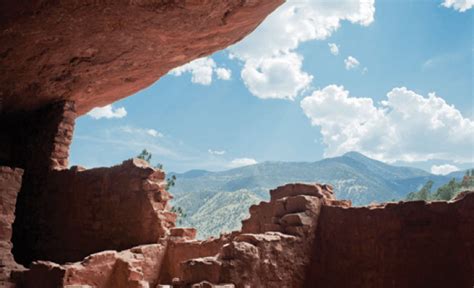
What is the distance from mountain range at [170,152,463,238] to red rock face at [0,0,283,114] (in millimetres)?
30992

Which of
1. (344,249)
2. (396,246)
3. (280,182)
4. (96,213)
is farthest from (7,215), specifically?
(280,182)

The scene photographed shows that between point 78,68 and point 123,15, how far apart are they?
2967 millimetres

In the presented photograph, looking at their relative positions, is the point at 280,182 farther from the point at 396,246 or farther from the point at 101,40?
the point at 396,246

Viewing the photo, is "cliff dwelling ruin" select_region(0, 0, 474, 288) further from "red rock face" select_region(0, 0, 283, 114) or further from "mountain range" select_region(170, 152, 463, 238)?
"mountain range" select_region(170, 152, 463, 238)

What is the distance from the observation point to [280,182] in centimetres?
7425

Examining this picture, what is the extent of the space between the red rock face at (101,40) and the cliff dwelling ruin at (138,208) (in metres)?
0.04

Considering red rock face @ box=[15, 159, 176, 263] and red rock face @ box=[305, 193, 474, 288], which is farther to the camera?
red rock face @ box=[15, 159, 176, 263]

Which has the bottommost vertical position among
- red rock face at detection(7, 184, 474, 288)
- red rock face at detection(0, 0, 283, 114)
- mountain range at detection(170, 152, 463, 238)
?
red rock face at detection(7, 184, 474, 288)

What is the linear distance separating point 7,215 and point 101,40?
3716 millimetres

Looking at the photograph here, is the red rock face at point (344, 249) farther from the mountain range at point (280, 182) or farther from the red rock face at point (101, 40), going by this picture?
the mountain range at point (280, 182)

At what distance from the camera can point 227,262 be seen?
5121mm

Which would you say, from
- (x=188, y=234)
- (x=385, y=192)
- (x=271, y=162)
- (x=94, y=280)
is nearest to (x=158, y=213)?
(x=188, y=234)

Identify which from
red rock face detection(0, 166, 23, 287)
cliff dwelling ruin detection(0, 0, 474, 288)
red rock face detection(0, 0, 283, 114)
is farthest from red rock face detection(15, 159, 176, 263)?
red rock face detection(0, 0, 283, 114)

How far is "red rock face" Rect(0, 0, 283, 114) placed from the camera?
8.14 metres
